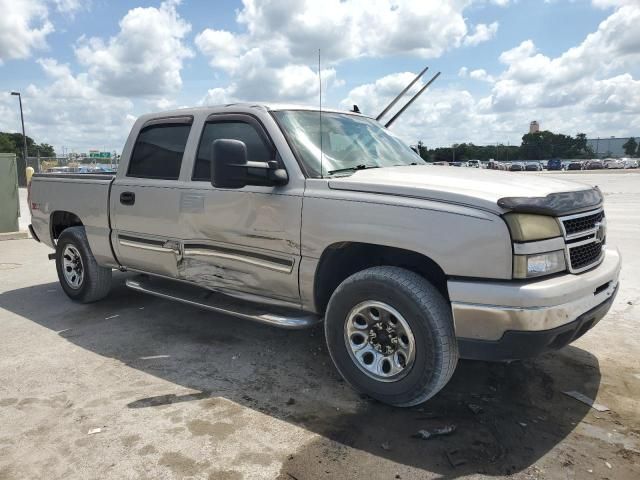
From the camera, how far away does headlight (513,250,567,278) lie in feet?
9.39

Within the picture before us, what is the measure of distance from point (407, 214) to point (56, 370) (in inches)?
115

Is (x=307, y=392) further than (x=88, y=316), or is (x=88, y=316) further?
(x=88, y=316)

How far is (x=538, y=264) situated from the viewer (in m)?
2.92

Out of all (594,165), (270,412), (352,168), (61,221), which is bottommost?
(270,412)

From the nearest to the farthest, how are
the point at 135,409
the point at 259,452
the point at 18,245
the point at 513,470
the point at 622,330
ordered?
the point at 513,470, the point at 259,452, the point at 135,409, the point at 622,330, the point at 18,245

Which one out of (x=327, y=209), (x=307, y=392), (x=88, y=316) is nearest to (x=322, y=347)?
(x=307, y=392)

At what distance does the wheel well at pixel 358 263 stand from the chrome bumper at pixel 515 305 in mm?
334

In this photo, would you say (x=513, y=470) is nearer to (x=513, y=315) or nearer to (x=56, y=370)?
(x=513, y=315)

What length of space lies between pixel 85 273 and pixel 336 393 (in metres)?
3.36

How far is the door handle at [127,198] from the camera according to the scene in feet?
15.9

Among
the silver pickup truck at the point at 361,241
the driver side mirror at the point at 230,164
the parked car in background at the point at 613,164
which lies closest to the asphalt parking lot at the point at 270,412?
the silver pickup truck at the point at 361,241

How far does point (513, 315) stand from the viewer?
284 centimetres

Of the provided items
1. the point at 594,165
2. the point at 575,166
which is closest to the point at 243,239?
the point at 594,165

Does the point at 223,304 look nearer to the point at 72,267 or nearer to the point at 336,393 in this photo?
the point at 336,393
